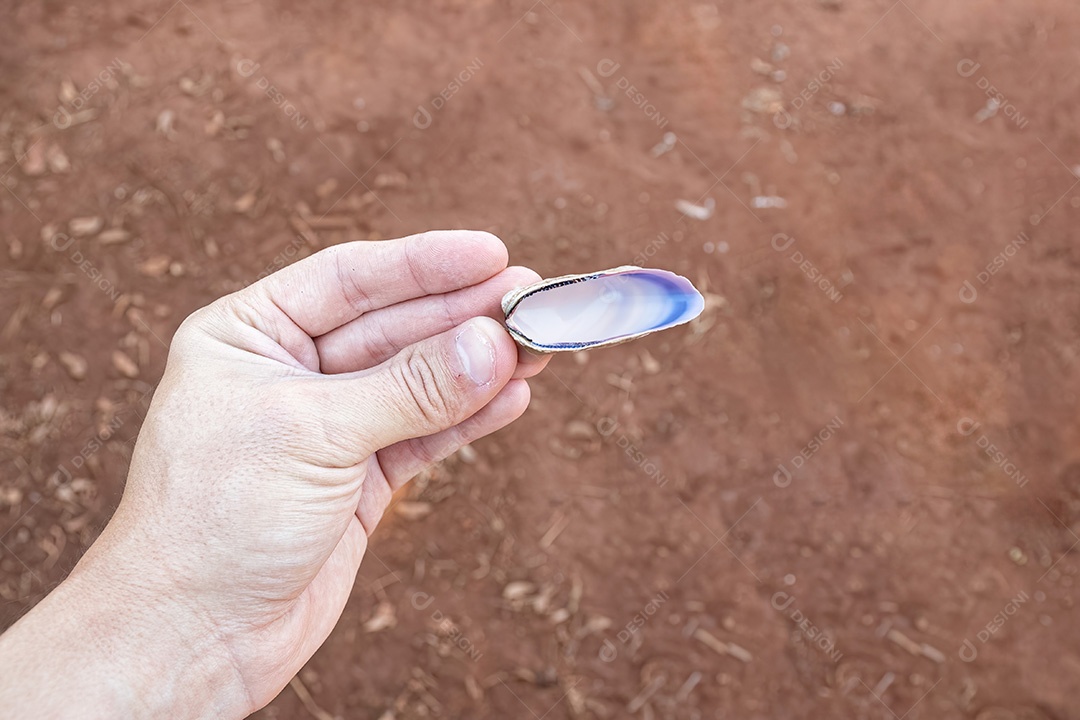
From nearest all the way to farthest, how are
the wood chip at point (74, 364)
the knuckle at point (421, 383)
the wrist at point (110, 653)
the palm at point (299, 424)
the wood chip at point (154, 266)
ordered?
the wrist at point (110, 653), the palm at point (299, 424), the knuckle at point (421, 383), the wood chip at point (74, 364), the wood chip at point (154, 266)

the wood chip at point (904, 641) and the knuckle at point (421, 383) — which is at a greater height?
the knuckle at point (421, 383)

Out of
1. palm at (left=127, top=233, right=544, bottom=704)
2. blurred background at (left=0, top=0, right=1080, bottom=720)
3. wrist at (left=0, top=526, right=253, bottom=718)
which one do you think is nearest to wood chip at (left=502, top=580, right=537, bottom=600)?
blurred background at (left=0, top=0, right=1080, bottom=720)

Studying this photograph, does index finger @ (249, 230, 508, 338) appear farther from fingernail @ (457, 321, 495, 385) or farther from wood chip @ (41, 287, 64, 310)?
wood chip @ (41, 287, 64, 310)

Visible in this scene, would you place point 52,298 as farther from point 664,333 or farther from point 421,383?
point 664,333

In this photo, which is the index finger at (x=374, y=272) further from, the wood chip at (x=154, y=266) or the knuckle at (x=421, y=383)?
the wood chip at (x=154, y=266)

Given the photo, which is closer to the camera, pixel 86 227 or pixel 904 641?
pixel 904 641

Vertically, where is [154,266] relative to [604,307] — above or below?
below

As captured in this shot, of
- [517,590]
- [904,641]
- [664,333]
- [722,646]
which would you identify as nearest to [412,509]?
[517,590]

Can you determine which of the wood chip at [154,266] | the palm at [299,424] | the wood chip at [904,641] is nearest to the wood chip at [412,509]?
the palm at [299,424]
